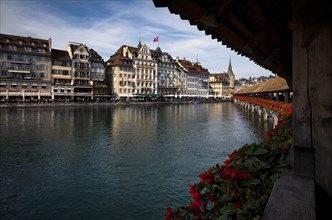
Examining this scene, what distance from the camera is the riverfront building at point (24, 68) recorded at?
64.0 metres

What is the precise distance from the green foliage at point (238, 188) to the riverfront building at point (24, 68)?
7053 centimetres

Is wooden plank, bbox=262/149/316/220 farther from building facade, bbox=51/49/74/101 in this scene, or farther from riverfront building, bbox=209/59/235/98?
riverfront building, bbox=209/59/235/98

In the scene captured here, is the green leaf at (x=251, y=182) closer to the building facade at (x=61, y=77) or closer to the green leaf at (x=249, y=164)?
the green leaf at (x=249, y=164)

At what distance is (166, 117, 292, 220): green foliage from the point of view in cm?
303

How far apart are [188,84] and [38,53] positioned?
64252mm

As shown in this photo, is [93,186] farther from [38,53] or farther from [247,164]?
[38,53]

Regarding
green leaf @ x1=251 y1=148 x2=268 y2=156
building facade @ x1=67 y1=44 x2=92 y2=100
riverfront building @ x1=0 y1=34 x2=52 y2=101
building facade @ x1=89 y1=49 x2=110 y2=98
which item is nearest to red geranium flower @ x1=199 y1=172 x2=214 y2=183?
green leaf @ x1=251 y1=148 x2=268 y2=156

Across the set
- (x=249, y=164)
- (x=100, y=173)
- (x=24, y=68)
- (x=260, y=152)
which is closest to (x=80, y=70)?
(x=24, y=68)

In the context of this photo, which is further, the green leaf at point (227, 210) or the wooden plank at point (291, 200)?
the green leaf at point (227, 210)

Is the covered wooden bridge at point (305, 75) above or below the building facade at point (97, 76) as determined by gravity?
below

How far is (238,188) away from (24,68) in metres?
75.1

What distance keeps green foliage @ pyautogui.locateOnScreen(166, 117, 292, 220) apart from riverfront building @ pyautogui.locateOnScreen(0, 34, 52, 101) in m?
70.5

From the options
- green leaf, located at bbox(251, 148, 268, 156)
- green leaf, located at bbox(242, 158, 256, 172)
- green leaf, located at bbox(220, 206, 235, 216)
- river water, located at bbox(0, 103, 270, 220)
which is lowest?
river water, located at bbox(0, 103, 270, 220)

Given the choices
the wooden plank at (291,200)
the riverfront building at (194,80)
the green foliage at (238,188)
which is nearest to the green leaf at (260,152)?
the green foliage at (238,188)
